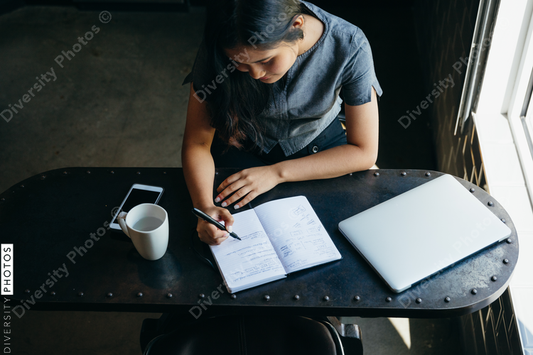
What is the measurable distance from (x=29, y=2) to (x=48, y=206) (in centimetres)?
317

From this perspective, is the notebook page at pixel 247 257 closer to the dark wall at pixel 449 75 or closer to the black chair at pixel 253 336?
the black chair at pixel 253 336

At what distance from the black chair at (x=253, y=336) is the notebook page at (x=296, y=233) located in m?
0.23

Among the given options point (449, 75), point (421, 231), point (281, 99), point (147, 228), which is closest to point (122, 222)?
point (147, 228)

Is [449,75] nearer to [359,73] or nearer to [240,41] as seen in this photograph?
[359,73]

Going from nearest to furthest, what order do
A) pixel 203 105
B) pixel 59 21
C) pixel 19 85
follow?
1. pixel 203 105
2. pixel 19 85
3. pixel 59 21

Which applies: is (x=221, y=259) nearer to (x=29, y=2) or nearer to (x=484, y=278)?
(x=484, y=278)

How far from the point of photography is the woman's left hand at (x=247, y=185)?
126 centimetres

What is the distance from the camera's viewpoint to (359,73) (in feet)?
4.42

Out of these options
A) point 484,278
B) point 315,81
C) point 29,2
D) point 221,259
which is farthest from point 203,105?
point 29,2

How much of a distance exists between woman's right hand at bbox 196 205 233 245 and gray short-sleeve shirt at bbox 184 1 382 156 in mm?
406

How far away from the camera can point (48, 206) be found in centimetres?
124

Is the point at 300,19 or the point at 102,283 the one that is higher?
the point at 300,19

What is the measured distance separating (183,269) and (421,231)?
1.94 feet

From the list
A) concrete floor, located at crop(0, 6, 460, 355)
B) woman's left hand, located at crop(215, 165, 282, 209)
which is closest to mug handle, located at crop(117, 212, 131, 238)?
woman's left hand, located at crop(215, 165, 282, 209)
